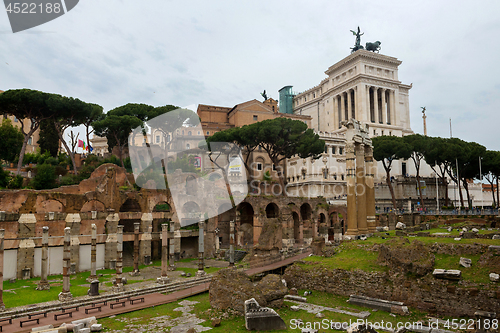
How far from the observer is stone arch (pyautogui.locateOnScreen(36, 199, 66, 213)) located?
74.2ft

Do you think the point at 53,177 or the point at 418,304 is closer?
the point at 418,304

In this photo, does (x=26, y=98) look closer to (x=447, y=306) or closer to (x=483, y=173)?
(x=447, y=306)

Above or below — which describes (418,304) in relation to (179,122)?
below

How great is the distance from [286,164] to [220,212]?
76.2 feet

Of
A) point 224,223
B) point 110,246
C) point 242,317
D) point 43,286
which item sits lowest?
point 242,317

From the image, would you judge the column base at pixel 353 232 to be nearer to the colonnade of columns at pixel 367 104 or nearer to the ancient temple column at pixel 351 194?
the ancient temple column at pixel 351 194

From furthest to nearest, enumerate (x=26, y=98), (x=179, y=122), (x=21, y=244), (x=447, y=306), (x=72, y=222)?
(x=179, y=122) < (x=26, y=98) < (x=72, y=222) < (x=21, y=244) < (x=447, y=306)

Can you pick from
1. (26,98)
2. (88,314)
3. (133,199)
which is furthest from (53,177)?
(88,314)

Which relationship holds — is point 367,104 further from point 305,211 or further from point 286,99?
point 305,211

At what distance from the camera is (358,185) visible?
63.8 feet

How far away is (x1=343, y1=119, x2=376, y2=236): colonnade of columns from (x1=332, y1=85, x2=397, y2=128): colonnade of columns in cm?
3986

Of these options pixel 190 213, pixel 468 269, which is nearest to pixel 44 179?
pixel 190 213

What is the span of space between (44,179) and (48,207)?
7.20 meters

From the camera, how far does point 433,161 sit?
1693 inches
